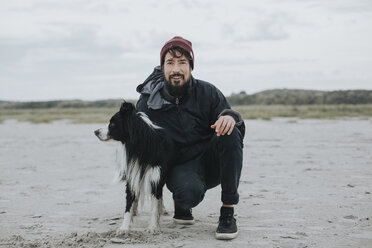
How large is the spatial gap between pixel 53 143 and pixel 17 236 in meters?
10.7

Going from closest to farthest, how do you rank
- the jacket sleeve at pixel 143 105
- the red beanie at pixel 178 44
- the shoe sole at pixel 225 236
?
1. the shoe sole at pixel 225 236
2. the red beanie at pixel 178 44
3. the jacket sleeve at pixel 143 105

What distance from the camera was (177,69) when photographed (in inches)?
167

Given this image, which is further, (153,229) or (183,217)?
(183,217)

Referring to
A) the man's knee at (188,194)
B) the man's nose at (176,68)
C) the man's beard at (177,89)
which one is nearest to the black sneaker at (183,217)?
the man's knee at (188,194)

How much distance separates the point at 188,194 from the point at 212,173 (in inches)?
15.4

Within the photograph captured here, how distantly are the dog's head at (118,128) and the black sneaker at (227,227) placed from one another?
1140 millimetres

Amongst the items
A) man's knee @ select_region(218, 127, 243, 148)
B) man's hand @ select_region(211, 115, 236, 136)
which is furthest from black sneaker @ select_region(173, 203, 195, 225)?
man's hand @ select_region(211, 115, 236, 136)

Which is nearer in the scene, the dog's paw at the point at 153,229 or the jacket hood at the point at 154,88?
the dog's paw at the point at 153,229

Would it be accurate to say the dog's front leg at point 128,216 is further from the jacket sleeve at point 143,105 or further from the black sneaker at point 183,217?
the jacket sleeve at point 143,105

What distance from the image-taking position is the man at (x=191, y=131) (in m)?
4.11

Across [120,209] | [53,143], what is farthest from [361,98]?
[120,209]

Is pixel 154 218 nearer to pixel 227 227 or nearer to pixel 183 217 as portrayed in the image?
pixel 183 217

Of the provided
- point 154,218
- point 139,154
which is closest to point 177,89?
point 139,154

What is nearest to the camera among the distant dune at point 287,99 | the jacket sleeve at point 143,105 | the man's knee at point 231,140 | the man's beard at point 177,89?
the man's knee at point 231,140
